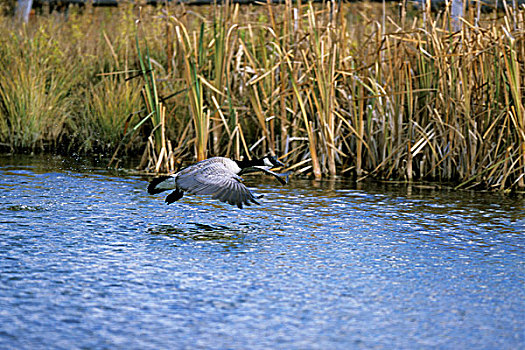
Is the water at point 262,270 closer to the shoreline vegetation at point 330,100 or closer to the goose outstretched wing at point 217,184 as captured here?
the goose outstretched wing at point 217,184

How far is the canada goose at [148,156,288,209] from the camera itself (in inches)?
169

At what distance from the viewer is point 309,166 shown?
6.57 meters

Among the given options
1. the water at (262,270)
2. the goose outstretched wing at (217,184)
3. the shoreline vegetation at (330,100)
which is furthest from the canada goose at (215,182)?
the shoreline vegetation at (330,100)

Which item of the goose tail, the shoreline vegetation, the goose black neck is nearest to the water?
the goose tail

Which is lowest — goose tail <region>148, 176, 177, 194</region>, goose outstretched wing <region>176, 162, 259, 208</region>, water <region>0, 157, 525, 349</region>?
water <region>0, 157, 525, 349</region>

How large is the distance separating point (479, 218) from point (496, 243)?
0.70 meters

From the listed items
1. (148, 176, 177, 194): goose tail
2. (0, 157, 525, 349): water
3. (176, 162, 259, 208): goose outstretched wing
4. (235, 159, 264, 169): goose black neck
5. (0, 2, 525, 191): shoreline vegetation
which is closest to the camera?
(0, 157, 525, 349): water

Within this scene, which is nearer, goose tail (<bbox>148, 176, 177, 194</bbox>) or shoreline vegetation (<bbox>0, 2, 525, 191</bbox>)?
goose tail (<bbox>148, 176, 177, 194</bbox>)

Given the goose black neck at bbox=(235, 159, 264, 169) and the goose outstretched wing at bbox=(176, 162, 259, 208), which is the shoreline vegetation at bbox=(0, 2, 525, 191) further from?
the goose outstretched wing at bbox=(176, 162, 259, 208)

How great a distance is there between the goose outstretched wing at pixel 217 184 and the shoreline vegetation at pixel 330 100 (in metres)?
1.66

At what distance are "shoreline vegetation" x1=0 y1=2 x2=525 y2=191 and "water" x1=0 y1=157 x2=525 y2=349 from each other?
0.67m

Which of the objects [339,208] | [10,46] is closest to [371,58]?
[339,208]

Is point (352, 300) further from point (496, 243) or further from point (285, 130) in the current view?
point (285, 130)

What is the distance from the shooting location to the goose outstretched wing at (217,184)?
14.0 feet
